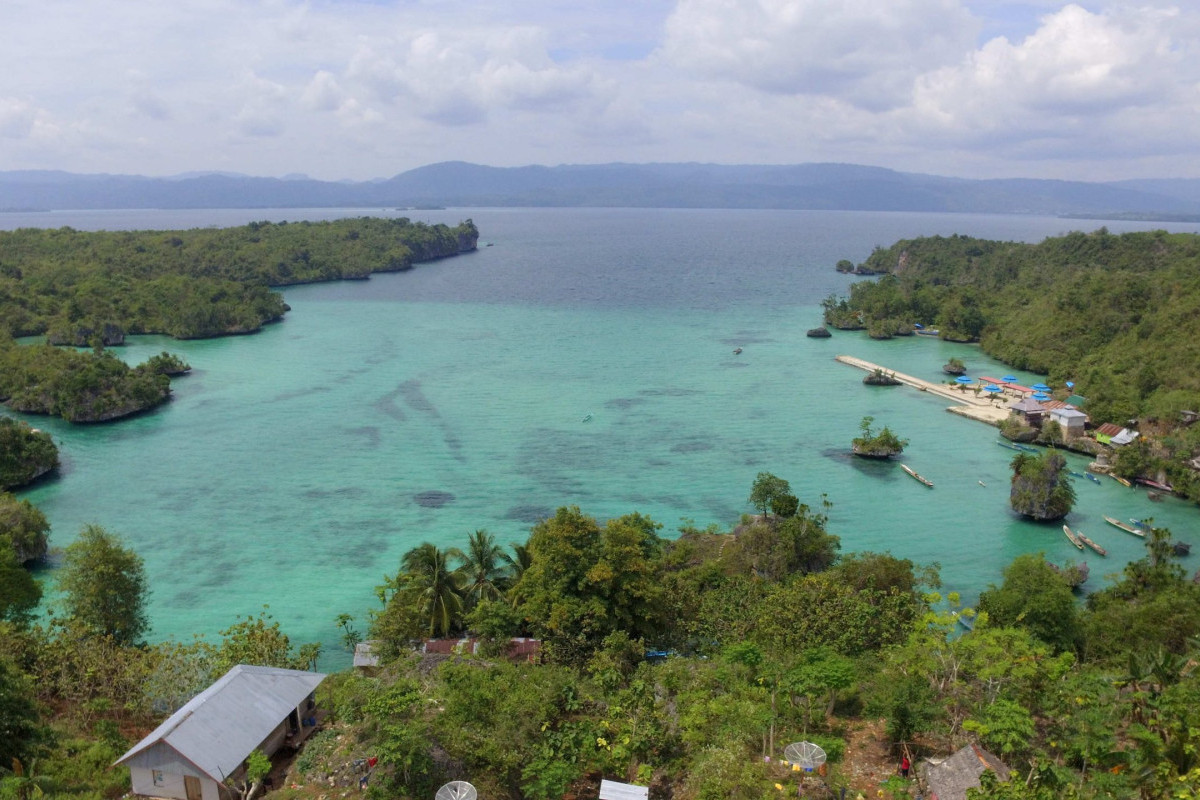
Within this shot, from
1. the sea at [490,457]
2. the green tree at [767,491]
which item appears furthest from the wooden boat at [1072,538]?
the green tree at [767,491]

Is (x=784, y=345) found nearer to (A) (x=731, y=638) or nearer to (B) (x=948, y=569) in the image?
(B) (x=948, y=569)

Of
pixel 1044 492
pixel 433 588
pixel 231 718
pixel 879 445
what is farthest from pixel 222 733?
pixel 879 445

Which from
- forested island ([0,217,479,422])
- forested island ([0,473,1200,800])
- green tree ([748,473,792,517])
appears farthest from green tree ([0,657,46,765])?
forested island ([0,217,479,422])

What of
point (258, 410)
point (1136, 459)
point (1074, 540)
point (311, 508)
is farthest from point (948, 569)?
point (258, 410)

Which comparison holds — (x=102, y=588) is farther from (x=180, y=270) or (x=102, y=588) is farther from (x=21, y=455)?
(x=180, y=270)

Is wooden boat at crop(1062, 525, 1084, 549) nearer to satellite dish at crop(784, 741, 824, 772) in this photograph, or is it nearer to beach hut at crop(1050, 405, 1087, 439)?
beach hut at crop(1050, 405, 1087, 439)

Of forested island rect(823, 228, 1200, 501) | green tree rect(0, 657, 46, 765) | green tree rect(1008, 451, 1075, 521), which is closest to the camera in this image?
green tree rect(0, 657, 46, 765)

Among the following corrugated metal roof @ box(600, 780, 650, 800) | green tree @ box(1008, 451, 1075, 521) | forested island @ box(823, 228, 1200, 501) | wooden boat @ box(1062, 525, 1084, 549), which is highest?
forested island @ box(823, 228, 1200, 501)
